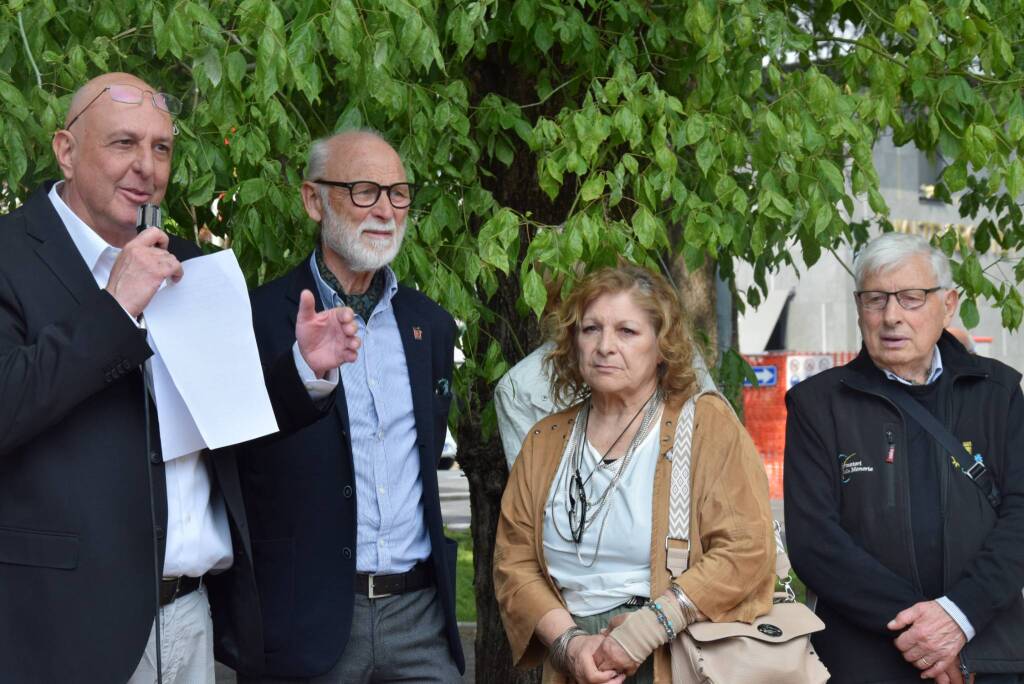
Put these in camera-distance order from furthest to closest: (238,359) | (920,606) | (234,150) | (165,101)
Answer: (234,150) < (920,606) < (165,101) < (238,359)

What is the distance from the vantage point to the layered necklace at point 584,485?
3.81m

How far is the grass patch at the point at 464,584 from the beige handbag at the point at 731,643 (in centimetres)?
536

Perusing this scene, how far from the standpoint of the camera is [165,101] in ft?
11.8

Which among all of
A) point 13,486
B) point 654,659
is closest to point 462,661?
point 654,659

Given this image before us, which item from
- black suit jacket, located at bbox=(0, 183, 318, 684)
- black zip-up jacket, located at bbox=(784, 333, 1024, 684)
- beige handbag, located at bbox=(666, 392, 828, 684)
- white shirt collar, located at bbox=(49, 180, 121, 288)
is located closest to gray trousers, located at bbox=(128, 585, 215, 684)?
black suit jacket, located at bbox=(0, 183, 318, 684)

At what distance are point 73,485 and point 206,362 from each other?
0.42 metres

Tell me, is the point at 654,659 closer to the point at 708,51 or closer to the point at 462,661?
the point at 462,661

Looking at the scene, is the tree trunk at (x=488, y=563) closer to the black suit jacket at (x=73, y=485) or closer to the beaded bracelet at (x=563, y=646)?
the beaded bracelet at (x=563, y=646)

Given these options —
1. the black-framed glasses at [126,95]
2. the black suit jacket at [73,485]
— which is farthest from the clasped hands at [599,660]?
the black-framed glasses at [126,95]

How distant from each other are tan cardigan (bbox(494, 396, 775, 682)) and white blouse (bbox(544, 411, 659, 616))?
0.12ft

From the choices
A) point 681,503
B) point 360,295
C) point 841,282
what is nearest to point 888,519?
point 681,503

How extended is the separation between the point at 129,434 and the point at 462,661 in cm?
135

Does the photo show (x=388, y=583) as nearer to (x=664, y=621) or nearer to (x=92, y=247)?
(x=664, y=621)

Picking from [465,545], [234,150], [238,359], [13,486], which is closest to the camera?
[13,486]
